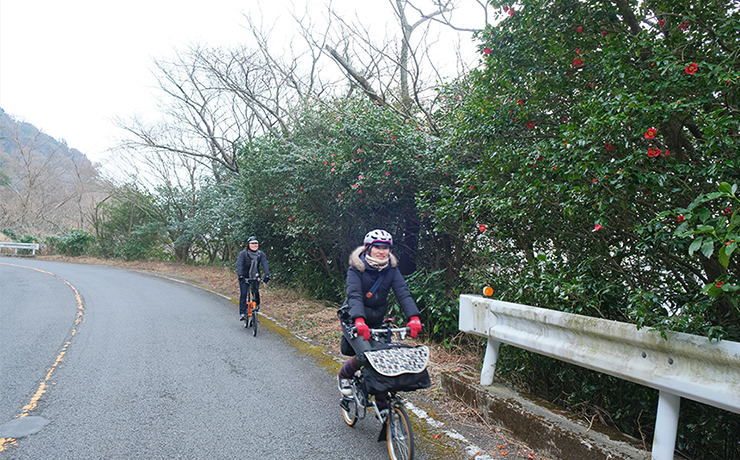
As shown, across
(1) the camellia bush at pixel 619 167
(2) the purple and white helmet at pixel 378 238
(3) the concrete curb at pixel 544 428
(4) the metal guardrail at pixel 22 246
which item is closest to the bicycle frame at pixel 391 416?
(2) the purple and white helmet at pixel 378 238

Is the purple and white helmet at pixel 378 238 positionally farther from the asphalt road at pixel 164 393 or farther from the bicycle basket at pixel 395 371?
the asphalt road at pixel 164 393

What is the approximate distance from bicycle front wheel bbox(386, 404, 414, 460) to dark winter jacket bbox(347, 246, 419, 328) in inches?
32.6

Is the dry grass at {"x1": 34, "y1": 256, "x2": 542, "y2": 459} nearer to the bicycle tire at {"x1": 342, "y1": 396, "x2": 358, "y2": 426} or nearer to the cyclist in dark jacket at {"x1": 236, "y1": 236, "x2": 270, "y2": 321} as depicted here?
the bicycle tire at {"x1": 342, "y1": 396, "x2": 358, "y2": 426}

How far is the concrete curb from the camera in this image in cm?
312

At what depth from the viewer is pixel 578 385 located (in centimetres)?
411

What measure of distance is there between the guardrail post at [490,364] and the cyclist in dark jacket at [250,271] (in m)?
5.58

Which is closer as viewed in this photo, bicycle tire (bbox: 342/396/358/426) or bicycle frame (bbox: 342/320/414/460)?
bicycle frame (bbox: 342/320/414/460)

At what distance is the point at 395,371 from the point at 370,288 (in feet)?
3.08

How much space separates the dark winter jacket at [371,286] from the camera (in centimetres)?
403

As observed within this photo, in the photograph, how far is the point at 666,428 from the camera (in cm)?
280

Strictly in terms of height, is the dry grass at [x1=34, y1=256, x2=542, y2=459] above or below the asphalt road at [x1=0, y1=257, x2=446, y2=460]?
above

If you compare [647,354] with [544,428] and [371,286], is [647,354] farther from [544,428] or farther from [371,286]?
[371,286]

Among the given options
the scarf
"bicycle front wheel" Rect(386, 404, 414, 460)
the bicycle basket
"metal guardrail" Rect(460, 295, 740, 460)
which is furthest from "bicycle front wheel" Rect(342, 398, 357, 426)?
"metal guardrail" Rect(460, 295, 740, 460)

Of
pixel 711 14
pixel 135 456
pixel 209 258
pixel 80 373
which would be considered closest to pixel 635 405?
pixel 711 14
